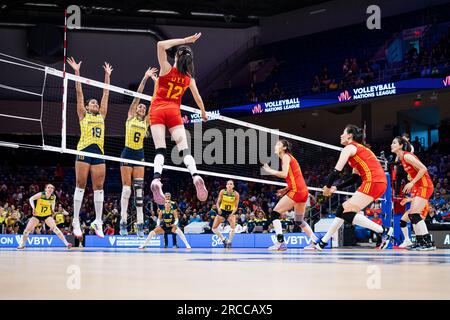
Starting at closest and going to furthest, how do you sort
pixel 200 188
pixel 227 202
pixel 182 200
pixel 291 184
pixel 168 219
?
pixel 200 188, pixel 291 184, pixel 227 202, pixel 168 219, pixel 182 200

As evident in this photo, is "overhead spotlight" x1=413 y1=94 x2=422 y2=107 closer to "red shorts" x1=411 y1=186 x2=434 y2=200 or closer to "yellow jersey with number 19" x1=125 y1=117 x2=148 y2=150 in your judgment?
"red shorts" x1=411 y1=186 x2=434 y2=200

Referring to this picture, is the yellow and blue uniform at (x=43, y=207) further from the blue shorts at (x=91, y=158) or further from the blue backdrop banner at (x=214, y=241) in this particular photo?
the blue shorts at (x=91, y=158)

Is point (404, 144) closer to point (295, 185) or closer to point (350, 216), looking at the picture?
point (295, 185)

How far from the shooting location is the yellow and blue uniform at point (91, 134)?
1080cm

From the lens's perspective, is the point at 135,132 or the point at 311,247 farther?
the point at 311,247

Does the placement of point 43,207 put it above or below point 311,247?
above

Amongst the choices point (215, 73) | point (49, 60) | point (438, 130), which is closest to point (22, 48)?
point (49, 60)

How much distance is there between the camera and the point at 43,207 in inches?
645

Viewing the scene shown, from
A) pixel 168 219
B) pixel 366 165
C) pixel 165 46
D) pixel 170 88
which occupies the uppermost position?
pixel 165 46

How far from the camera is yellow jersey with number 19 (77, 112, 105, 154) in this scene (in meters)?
10.8

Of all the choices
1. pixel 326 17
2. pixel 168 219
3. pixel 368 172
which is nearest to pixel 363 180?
pixel 368 172

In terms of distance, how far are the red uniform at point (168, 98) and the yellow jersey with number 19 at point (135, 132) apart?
10.1 ft

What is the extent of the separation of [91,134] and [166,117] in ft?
10.9

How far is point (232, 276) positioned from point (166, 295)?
1.38m
